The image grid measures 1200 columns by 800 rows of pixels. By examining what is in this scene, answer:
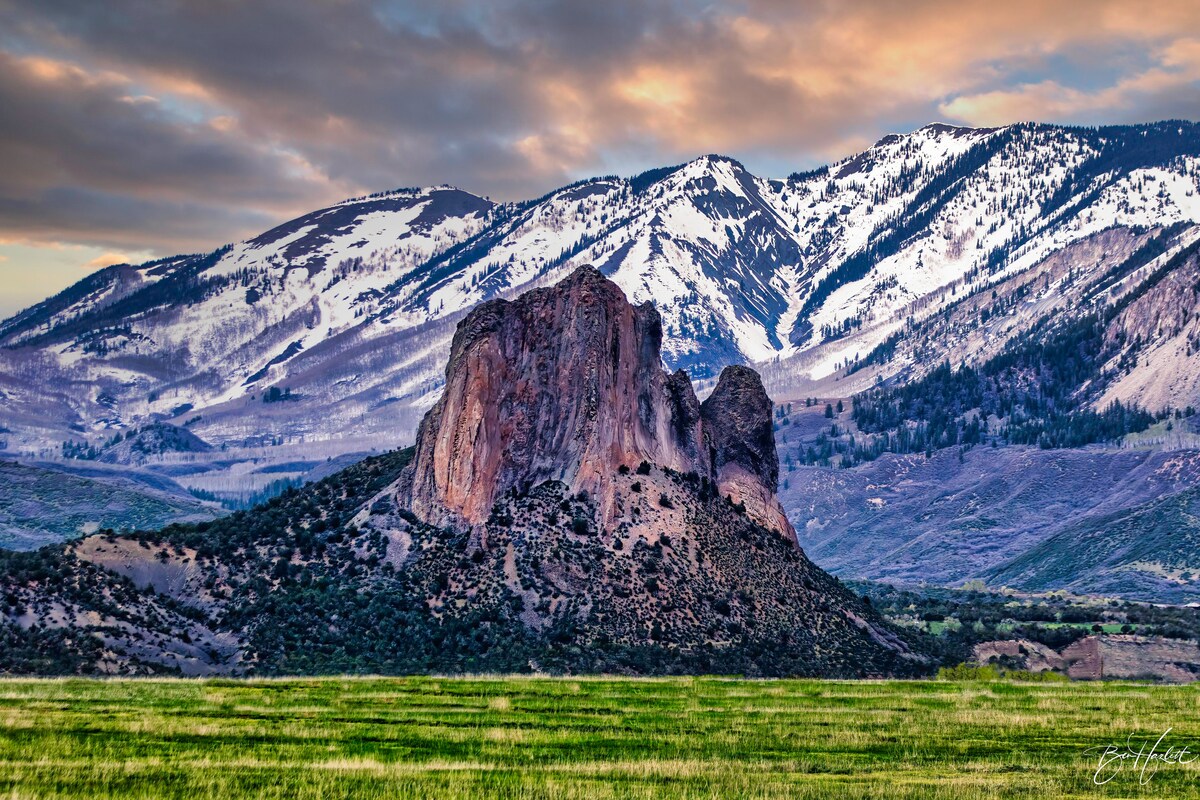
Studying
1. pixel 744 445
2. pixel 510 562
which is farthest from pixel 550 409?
pixel 744 445

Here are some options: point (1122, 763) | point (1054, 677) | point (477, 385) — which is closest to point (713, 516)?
point (477, 385)

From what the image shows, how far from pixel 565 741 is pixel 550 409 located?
7979 cm

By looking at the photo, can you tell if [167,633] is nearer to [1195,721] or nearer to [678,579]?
[678,579]

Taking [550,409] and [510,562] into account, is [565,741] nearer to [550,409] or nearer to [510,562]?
[510,562]

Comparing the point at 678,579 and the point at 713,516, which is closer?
the point at 678,579

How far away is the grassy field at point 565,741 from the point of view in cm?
4581

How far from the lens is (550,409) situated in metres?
136

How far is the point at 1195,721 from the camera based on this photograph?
6412 centimetres

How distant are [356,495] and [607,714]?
3159 inches

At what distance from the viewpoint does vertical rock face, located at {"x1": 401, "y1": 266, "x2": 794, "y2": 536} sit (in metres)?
132

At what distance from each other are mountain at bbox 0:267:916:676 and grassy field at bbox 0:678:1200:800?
35903mm

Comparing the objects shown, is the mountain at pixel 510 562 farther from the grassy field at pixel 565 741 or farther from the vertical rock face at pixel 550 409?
the grassy field at pixel 565 741

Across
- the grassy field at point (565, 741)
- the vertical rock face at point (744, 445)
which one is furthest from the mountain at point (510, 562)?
the grassy field at point (565, 741)

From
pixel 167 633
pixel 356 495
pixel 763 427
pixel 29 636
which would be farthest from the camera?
pixel 763 427
